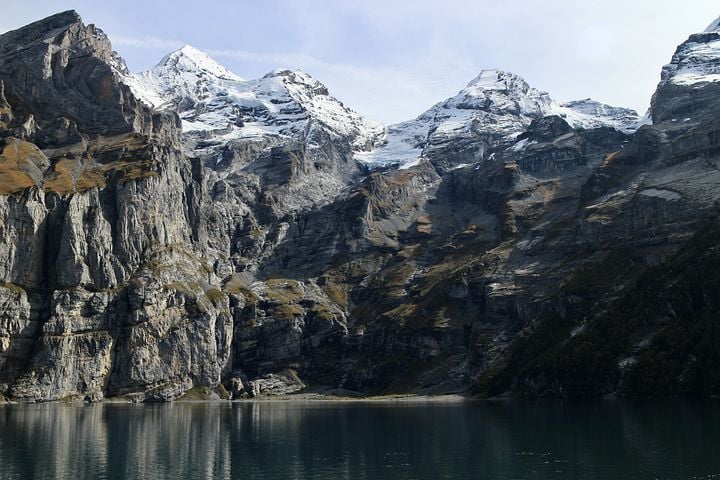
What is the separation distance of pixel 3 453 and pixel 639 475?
79.5 metres

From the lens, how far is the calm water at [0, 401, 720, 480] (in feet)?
269

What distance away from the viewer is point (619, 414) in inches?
5994

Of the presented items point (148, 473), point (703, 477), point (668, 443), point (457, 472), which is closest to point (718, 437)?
point (668, 443)

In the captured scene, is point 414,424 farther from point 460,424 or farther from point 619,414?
point 619,414

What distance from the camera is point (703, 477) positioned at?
240ft

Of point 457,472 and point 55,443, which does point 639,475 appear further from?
point 55,443

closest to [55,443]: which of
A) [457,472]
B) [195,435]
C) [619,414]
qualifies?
[195,435]

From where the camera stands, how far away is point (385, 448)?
344 ft

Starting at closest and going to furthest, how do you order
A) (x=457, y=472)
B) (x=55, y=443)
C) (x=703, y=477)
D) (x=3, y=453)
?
(x=703, y=477)
(x=457, y=472)
(x=3, y=453)
(x=55, y=443)

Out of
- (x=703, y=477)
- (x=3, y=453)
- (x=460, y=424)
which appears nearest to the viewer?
(x=703, y=477)

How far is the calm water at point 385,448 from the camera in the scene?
269 feet

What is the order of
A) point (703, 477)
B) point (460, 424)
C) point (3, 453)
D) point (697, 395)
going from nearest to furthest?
point (703, 477) → point (3, 453) → point (460, 424) → point (697, 395)

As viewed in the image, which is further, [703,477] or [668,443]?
[668,443]

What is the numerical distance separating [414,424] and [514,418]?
24.8m
